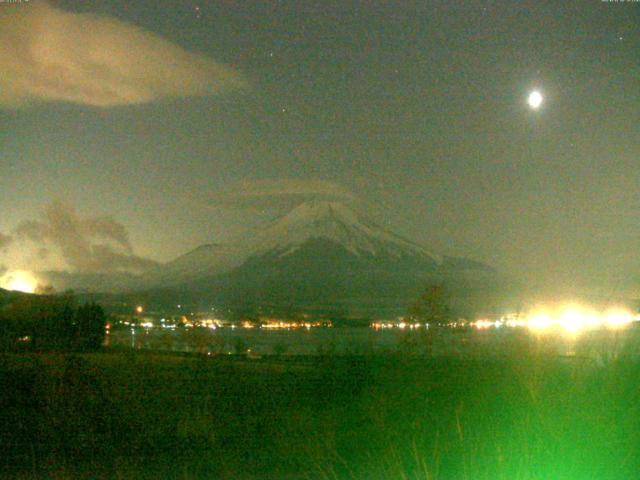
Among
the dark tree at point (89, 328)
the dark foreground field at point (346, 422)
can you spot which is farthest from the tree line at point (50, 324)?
the dark foreground field at point (346, 422)

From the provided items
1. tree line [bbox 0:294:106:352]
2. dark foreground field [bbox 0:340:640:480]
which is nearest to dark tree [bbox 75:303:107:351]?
tree line [bbox 0:294:106:352]

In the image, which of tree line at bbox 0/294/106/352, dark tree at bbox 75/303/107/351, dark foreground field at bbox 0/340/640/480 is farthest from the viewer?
dark tree at bbox 75/303/107/351

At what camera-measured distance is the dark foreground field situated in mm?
9953

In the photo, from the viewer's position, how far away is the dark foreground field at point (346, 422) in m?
9.95

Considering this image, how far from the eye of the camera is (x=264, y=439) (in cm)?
1373

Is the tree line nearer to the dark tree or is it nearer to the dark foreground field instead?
the dark tree

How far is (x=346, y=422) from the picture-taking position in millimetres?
15492

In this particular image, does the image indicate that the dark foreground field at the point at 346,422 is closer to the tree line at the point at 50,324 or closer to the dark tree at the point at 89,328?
the tree line at the point at 50,324

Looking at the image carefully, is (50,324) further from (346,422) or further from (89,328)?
(346,422)

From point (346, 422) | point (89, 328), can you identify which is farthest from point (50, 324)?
point (346, 422)

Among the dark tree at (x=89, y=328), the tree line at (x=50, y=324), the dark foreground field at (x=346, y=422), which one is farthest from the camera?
the dark tree at (x=89, y=328)

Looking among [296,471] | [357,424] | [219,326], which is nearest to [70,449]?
[296,471]

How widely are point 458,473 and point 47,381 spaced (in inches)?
523

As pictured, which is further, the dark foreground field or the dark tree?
the dark tree
